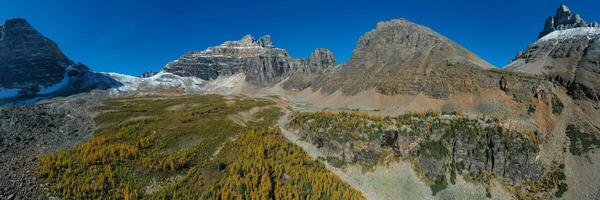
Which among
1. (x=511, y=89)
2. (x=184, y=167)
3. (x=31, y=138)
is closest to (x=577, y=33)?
(x=511, y=89)

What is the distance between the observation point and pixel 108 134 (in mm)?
66500

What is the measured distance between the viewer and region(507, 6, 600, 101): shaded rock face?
86562 millimetres

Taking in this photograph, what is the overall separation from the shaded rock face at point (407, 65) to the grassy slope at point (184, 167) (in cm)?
6756

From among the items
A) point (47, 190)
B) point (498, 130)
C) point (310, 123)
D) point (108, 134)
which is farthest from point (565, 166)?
point (108, 134)

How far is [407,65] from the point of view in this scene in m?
135

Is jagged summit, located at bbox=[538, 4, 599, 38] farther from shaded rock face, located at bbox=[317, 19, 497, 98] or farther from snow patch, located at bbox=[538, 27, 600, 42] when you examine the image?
shaded rock face, located at bbox=[317, 19, 497, 98]

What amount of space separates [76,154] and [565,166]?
316ft

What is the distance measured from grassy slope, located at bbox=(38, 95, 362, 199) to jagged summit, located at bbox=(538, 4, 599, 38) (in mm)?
165504

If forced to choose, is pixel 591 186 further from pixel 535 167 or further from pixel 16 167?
pixel 16 167

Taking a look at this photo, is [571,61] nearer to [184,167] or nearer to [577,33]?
[577,33]

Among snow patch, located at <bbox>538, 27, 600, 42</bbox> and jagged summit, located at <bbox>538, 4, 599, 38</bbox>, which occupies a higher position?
jagged summit, located at <bbox>538, 4, 599, 38</bbox>

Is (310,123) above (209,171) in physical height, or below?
above

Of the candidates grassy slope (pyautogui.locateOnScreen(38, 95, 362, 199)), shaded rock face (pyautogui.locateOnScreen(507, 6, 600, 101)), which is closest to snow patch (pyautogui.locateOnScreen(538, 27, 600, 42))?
shaded rock face (pyautogui.locateOnScreen(507, 6, 600, 101))

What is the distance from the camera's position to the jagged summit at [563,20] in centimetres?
15438
